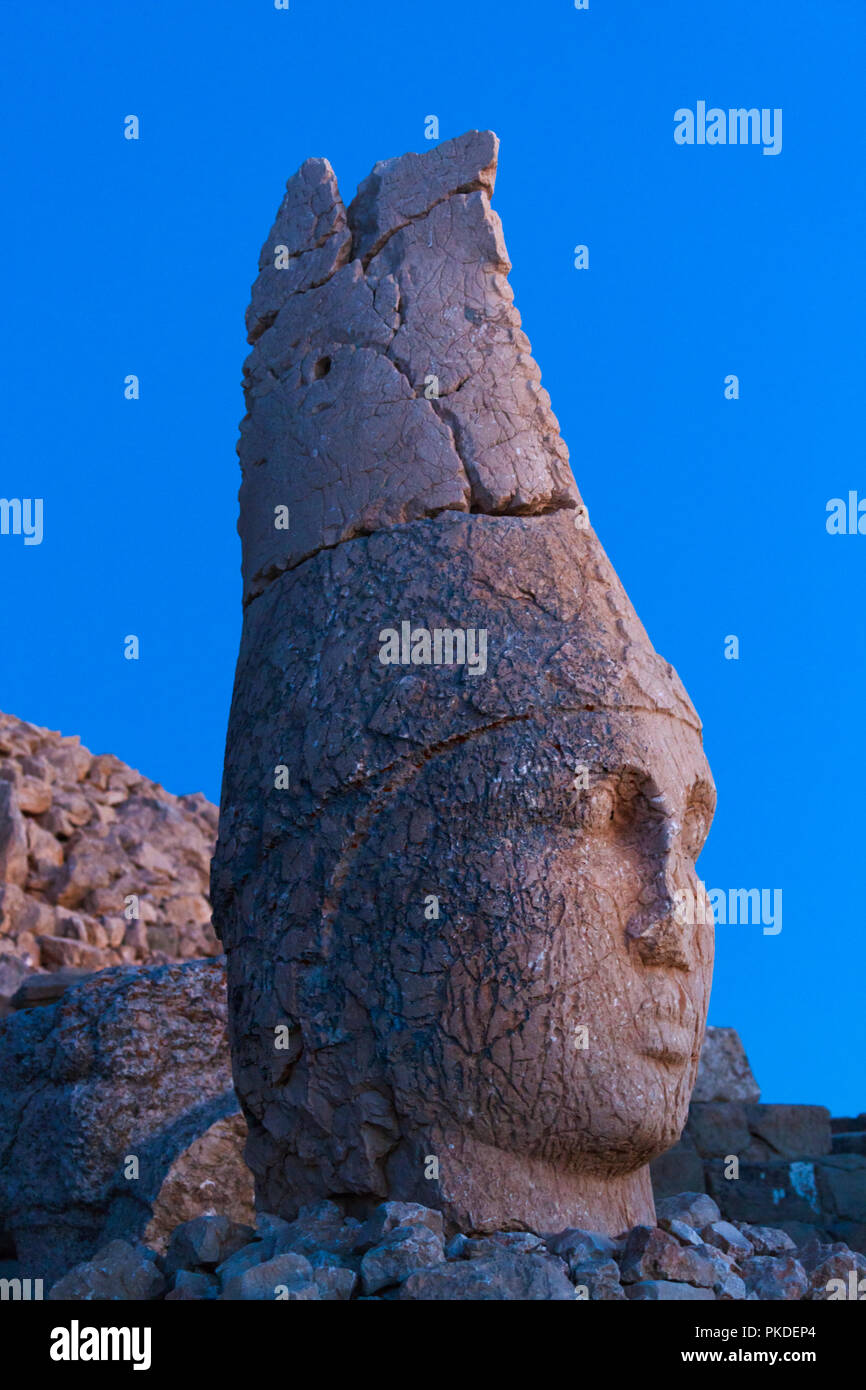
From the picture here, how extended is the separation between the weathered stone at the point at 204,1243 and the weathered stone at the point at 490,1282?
0.76 m

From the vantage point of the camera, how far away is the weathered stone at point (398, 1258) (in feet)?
13.8

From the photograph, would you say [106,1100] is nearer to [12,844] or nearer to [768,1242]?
[768,1242]

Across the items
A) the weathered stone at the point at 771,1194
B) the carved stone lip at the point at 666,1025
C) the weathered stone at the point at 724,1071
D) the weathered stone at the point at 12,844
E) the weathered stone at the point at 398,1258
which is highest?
the weathered stone at the point at 12,844

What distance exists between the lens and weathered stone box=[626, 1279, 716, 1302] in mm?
4199

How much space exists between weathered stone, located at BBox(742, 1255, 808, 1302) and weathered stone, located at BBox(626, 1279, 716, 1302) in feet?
1.01

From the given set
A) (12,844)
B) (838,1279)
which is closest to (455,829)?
(838,1279)

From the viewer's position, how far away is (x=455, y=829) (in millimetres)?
4746

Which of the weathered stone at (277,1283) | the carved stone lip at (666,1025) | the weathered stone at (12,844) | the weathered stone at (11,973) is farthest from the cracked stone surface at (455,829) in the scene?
the weathered stone at (12,844)

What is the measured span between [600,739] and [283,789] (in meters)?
1.13

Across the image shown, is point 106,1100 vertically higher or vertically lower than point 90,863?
lower

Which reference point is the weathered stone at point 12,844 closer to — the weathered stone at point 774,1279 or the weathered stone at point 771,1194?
the weathered stone at point 771,1194

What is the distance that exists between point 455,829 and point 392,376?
73.7 inches
